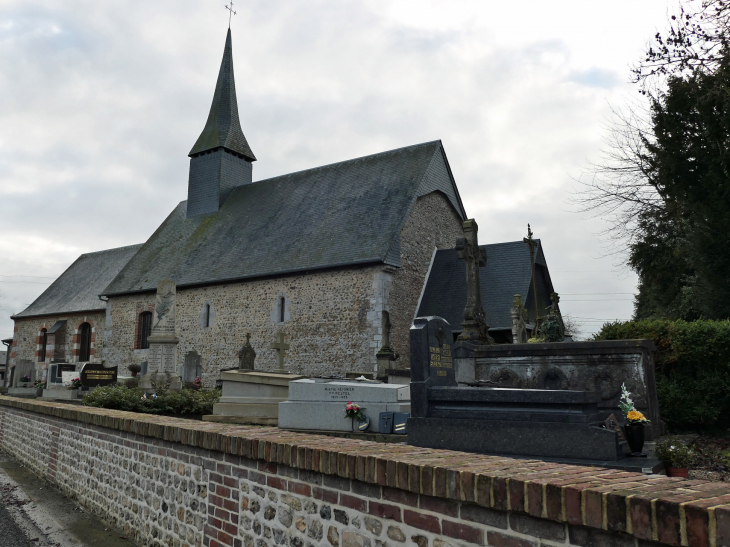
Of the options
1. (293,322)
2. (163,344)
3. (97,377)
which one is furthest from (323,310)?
(97,377)

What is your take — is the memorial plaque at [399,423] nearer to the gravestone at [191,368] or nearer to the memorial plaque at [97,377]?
the memorial plaque at [97,377]

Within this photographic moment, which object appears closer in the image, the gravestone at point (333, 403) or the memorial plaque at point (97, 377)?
the gravestone at point (333, 403)

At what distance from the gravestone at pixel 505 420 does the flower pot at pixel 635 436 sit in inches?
13.3

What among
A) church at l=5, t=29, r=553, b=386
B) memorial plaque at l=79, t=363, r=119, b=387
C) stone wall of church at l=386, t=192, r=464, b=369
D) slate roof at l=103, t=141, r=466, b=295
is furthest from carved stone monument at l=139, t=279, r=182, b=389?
stone wall of church at l=386, t=192, r=464, b=369

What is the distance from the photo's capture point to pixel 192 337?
21172mm

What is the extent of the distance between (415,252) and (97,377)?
34.2 feet

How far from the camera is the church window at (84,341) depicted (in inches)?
1091

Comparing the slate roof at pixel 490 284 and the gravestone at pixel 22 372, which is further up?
the slate roof at pixel 490 284

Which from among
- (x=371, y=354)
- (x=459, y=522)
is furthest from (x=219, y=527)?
(x=371, y=354)

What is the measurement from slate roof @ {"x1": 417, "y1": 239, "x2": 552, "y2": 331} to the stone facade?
509 millimetres

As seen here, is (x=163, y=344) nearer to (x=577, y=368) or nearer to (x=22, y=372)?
(x=22, y=372)

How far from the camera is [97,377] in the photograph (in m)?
15.1

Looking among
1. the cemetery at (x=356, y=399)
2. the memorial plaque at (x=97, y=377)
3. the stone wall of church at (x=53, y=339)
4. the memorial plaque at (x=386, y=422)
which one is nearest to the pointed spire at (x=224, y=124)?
the cemetery at (x=356, y=399)

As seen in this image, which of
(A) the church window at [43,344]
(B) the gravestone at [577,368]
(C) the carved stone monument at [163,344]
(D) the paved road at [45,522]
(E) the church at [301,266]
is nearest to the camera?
(D) the paved road at [45,522]
